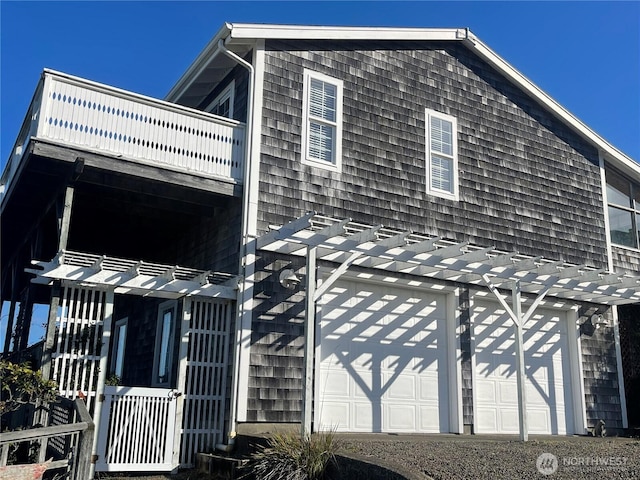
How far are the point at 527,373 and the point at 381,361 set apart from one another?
326 cm

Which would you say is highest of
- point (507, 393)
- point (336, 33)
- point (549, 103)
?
point (549, 103)

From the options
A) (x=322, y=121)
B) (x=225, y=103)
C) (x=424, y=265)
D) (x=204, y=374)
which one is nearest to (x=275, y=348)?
(x=204, y=374)

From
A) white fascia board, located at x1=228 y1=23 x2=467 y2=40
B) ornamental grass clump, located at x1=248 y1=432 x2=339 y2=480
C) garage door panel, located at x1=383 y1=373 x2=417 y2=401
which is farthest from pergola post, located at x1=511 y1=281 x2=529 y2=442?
white fascia board, located at x1=228 y1=23 x2=467 y2=40

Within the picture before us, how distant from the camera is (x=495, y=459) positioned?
687cm

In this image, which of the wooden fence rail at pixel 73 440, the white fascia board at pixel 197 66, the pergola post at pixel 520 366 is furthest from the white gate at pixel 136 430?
the white fascia board at pixel 197 66

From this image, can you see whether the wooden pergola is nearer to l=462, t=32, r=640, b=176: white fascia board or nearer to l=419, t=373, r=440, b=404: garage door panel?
l=419, t=373, r=440, b=404: garage door panel

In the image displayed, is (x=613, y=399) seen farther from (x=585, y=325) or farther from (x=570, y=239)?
(x=570, y=239)

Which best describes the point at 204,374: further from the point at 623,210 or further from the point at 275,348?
the point at 623,210

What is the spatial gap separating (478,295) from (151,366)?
19.3ft

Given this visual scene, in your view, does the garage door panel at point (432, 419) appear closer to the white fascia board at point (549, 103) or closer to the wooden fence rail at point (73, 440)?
the wooden fence rail at point (73, 440)

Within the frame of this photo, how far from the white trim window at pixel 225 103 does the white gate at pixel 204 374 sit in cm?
345

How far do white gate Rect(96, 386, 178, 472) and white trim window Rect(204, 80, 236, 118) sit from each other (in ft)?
15.6

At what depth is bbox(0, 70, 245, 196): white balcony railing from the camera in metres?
8.45

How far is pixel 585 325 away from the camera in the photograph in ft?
41.6
